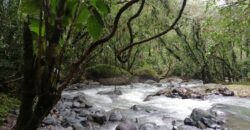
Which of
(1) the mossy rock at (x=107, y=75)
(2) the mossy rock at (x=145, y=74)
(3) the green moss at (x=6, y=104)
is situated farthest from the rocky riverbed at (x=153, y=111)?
(2) the mossy rock at (x=145, y=74)

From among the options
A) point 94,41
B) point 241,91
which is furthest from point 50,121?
point 241,91

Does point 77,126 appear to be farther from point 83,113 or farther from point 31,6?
point 31,6

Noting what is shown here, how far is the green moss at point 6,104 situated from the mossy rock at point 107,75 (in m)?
13.2

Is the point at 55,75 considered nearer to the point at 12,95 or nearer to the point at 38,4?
the point at 38,4

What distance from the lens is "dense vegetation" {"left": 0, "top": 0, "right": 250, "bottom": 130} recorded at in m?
1.78

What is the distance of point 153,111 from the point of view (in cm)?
1323

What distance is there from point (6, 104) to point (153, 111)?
597cm

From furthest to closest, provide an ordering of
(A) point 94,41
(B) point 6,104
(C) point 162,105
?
(C) point 162,105 → (B) point 6,104 → (A) point 94,41

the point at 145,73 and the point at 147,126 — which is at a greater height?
the point at 145,73

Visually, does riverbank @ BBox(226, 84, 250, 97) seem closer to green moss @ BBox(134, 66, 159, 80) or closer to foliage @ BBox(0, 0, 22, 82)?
green moss @ BBox(134, 66, 159, 80)

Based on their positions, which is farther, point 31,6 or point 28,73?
point 31,6

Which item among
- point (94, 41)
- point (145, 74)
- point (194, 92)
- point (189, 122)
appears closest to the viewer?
point (94, 41)

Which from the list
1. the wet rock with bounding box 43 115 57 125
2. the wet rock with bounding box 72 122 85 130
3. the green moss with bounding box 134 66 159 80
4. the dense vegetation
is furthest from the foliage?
the green moss with bounding box 134 66 159 80

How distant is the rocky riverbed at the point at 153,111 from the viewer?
406 inches
